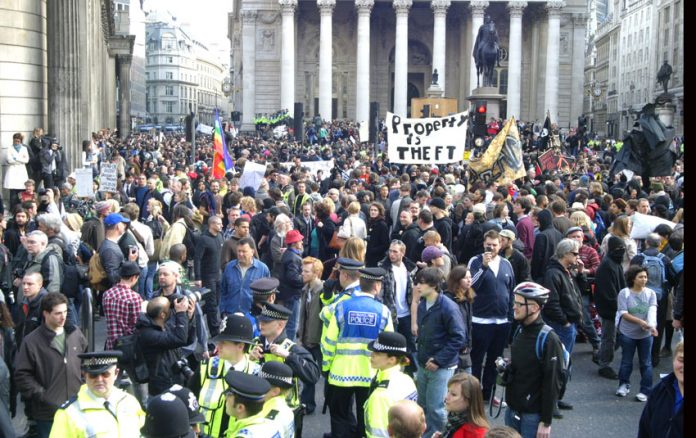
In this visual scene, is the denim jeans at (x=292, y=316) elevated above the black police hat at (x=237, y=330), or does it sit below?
below

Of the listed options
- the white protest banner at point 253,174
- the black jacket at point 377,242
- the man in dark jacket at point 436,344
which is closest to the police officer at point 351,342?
the man in dark jacket at point 436,344

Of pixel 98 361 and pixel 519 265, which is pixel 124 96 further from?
pixel 98 361

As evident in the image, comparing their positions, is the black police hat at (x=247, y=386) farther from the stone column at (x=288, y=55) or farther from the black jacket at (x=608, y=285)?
the stone column at (x=288, y=55)

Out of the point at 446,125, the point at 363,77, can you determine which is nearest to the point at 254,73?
the point at 363,77

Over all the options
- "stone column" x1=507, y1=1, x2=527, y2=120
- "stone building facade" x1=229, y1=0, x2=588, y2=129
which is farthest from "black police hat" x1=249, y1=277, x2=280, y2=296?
"stone column" x1=507, y1=1, x2=527, y2=120

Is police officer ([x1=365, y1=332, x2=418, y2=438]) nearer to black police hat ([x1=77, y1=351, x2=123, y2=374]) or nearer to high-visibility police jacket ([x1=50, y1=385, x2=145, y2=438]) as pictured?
high-visibility police jacket ([x1=50, y1=385, x2=145, y2=438])

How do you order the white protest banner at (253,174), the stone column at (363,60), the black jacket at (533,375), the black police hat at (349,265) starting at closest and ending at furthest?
the black jacket at (533,375) < the black police hat at (349,265) < the white protest banner at (253,174) < the stone column at (363,60)

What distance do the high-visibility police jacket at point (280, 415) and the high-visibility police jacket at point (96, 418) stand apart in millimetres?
854

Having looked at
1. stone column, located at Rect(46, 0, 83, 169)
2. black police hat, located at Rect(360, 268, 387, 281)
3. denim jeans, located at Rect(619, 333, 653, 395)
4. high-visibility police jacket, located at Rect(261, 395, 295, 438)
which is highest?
stone column, located at Rect(46, 0, 83, 169)

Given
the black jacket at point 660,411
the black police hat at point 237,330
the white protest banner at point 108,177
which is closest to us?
the black jacket at point 660,411

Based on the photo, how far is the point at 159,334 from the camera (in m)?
6.66

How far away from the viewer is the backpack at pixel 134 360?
675 cm

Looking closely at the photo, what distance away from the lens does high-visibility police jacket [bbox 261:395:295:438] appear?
4.63 metres

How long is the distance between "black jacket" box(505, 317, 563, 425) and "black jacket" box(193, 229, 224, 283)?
17.5 ft
